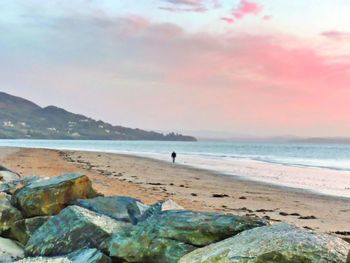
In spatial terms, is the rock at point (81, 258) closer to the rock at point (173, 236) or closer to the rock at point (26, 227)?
the rock at point (173, 236)

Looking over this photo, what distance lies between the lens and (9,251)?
8.57 metres

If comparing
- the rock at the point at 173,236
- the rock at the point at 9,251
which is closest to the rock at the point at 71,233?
the rock at the point at 9,251

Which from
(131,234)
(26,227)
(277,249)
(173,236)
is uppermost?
(277,249)

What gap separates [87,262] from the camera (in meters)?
6.79

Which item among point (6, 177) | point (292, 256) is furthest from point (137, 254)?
point (6, 177)

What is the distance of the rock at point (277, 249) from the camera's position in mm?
5152

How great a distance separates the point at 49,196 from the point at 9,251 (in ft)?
5.38

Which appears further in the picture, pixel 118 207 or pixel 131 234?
pixel 118 207

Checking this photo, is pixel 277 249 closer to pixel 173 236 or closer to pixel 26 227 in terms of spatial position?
pixel 173 236

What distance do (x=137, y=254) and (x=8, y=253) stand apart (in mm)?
3072

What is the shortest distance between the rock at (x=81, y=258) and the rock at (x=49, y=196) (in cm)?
268

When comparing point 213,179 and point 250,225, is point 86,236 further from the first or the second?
point 213,179

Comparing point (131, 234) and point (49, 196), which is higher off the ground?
point (49, 196)

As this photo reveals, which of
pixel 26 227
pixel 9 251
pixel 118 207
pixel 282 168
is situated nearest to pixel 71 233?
pixel 118 207
